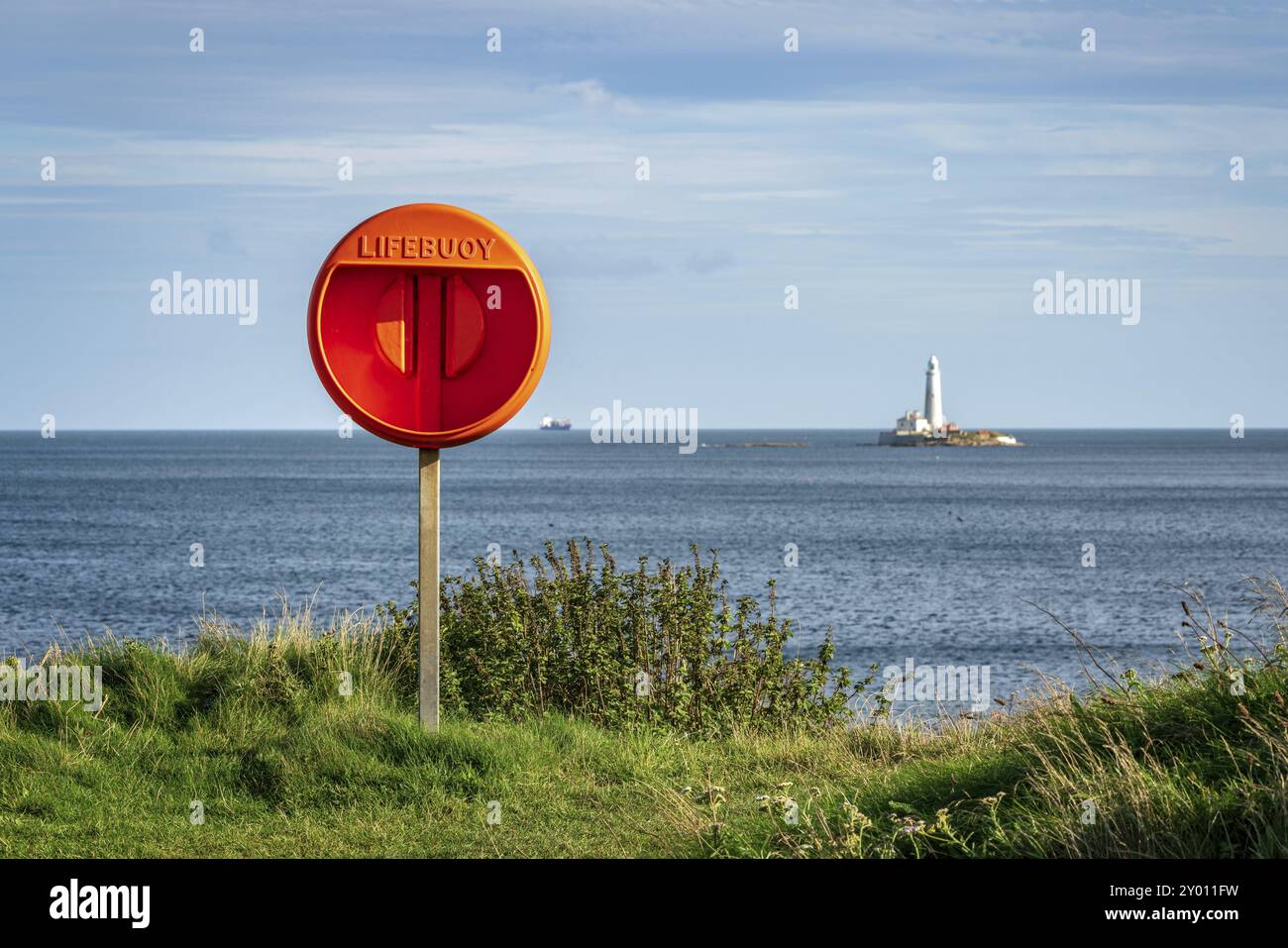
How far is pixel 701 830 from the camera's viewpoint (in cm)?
611

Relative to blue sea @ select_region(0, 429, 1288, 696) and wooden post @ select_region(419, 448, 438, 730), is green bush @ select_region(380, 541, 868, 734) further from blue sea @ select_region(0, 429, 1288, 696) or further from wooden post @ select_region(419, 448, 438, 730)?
blue sea @ select_region(0, 429, 1288, 696)

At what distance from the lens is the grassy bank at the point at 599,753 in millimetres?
5734

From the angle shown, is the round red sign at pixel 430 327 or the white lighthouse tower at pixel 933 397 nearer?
the round red sign at pixel 430 327

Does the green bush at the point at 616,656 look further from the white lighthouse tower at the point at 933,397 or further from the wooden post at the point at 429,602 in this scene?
the white lighthouse tower at the point at 933,397

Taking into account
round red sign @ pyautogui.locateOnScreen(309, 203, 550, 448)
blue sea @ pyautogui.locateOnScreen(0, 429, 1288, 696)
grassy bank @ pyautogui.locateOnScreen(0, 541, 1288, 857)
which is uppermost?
round red sign @ pyautogui.locateOnScreen(309, 203, 550, 448)

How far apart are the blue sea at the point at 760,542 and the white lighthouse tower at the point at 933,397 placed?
23.7 meters

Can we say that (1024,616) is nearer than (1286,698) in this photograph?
No

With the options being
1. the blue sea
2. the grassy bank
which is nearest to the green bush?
the grassy bank

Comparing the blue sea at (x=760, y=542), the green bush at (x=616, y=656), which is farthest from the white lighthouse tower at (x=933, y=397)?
the green bush at (x=616, y=656)

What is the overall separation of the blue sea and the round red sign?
9.97 ft

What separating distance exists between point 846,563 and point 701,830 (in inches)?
1962

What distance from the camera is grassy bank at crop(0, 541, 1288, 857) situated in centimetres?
573
